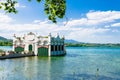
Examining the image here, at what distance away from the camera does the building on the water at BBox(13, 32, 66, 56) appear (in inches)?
2990

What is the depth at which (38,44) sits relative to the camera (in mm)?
77000

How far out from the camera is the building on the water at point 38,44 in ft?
249

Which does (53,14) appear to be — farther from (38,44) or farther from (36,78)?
(38,44)

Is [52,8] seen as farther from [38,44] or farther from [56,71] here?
[38,44]

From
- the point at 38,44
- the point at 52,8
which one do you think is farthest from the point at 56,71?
the point at 38,44

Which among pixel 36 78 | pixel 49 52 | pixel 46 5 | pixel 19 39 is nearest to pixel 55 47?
pixel 49 52

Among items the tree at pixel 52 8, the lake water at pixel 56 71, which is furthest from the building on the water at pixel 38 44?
the tree at pixel 52 8

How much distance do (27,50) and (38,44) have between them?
14.2 feet

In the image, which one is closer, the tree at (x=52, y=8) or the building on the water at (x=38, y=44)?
the tree at (x=52, y=8)

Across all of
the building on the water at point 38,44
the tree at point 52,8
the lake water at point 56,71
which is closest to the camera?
the tree at point 52,8

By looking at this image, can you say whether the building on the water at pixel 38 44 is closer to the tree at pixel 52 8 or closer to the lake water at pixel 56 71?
the lake water at pixel 56 71

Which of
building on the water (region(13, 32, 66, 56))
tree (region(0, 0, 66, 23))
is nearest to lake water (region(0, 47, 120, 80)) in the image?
tree (region(0, 0, 66, 23))

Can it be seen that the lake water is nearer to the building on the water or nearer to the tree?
the tree

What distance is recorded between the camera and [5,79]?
30.5 m
